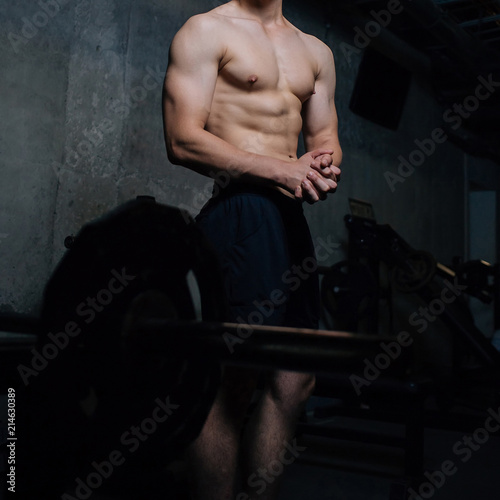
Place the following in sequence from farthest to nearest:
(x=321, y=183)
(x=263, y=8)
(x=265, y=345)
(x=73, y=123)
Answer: (x=73, y=123)
(x=263, y=8)
(x=321, y=183)
(x=265, y=345)

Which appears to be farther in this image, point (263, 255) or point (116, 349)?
point (263, 255)

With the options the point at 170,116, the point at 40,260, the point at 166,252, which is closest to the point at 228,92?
the point at 170,116

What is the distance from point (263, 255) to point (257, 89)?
1.64ft

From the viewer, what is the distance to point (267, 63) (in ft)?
5.90

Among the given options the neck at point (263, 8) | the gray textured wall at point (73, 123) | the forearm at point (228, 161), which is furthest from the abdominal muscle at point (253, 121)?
the gray textured wall at point (73, 123)

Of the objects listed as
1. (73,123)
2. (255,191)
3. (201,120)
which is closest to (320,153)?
(255,191)

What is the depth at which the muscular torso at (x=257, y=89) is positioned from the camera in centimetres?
174

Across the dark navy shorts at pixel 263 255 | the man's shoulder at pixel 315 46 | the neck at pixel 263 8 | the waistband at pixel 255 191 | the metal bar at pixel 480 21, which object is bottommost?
the dark navy shorts at pixel 263 255

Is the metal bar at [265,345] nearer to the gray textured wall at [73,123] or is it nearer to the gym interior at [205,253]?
the gym interior at [205,253]

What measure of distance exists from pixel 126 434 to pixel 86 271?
261 mm

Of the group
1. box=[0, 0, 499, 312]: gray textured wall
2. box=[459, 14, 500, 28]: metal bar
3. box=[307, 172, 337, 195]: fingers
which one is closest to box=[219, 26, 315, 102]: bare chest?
box=[307, 172, 337, 195]: fingers

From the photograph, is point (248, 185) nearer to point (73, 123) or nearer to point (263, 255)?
point (263, 255)

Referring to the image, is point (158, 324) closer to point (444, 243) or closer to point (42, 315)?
point (42, 315)

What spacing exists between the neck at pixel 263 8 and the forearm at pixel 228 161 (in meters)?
0.53
